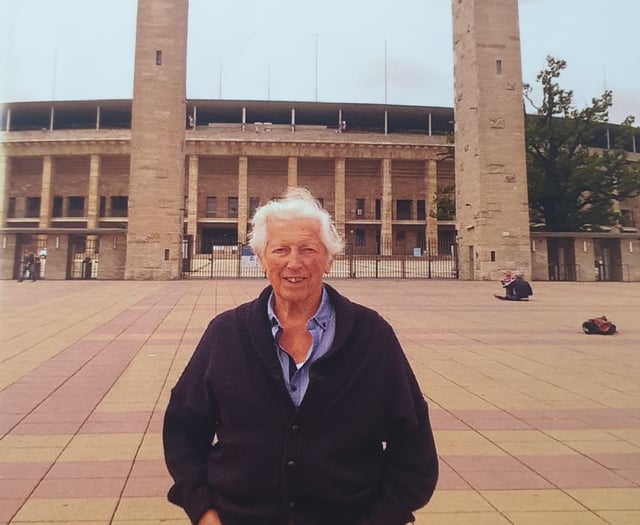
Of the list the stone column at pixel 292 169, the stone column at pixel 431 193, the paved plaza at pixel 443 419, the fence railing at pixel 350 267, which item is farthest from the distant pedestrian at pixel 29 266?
the stone column at pixel 431 193

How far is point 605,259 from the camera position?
28016 millimetres

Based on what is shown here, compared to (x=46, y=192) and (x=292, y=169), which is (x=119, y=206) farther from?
(x=292, y=169)

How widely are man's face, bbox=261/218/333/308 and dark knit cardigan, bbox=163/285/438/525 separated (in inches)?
7.2

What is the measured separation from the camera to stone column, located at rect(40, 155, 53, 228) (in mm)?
47938

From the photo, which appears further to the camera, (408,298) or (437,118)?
(437,118)

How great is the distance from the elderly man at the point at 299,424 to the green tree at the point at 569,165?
110 ft

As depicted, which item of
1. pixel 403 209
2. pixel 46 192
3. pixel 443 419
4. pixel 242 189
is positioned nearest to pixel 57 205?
pixel 46 192

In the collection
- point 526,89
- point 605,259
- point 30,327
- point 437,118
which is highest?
point 437,118

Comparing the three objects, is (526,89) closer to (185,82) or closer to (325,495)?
(185,82)

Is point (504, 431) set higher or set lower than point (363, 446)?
lower

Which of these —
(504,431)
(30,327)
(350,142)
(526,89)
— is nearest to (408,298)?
(30,327)

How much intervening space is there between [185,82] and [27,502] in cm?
2612

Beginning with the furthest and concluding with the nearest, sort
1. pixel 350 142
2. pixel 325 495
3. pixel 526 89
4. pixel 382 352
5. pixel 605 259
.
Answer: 1. pixel 350 142
2. pixel 526 89
3. pixel 605 259
4. pixel 382 352
5. pixel 325 495

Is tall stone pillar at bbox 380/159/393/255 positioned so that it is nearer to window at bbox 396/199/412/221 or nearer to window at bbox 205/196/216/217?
window at bbox 396/199/412/221
